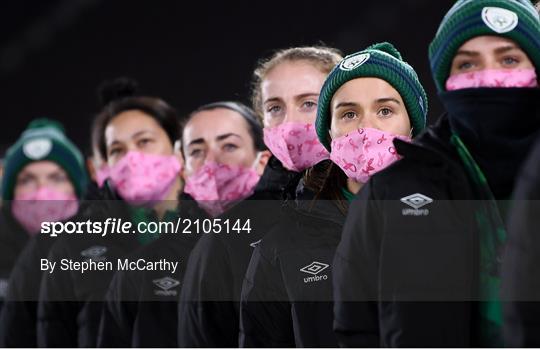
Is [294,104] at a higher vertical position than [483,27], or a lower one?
higher

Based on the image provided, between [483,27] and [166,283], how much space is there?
242cm

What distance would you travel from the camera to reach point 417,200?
3275 mm

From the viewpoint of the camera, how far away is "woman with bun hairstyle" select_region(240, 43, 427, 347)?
152 inches

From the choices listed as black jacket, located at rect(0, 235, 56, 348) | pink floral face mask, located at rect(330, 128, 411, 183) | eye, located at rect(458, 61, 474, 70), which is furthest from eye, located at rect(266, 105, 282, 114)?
black jacket, located at rect(0, 235, 56, 348)

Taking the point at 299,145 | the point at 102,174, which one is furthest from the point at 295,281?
the point at 102,174

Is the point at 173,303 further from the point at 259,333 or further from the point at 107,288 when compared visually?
the point at 259,333

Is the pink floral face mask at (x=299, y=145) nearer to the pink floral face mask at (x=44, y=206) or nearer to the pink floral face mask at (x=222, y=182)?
the pink floral face mask at (x=222, y=182)

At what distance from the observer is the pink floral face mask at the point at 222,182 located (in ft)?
17.0

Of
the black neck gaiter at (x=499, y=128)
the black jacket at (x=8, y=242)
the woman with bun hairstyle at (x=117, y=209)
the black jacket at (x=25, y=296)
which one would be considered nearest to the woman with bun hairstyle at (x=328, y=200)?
the black neck gaiter at (x=499, y=128)

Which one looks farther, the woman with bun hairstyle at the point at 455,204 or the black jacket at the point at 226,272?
the black jacket at the point at 226,272

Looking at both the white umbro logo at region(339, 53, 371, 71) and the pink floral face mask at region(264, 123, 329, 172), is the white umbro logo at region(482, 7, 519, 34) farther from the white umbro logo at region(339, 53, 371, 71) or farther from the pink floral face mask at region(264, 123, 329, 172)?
the pink floral face mask at region(264, 123, 329, 172)

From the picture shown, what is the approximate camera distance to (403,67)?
13.0 ft

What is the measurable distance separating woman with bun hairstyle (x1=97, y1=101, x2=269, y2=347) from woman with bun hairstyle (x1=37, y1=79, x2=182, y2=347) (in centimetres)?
33

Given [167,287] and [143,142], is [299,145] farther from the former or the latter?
[143,142]
